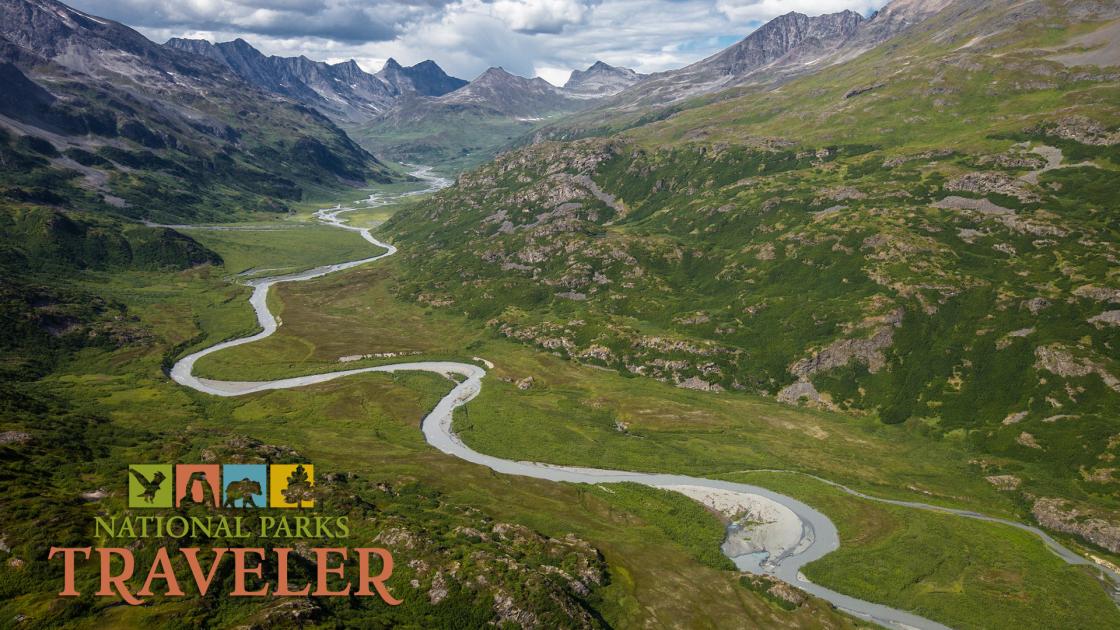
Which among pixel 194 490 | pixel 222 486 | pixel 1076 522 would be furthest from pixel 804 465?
pixel 194 490

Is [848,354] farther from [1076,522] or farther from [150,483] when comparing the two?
[150,483]

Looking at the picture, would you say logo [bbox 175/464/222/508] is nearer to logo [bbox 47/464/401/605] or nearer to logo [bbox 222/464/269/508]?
logo [bbox 47/464/401/605]

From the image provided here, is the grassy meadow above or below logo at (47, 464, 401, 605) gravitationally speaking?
below

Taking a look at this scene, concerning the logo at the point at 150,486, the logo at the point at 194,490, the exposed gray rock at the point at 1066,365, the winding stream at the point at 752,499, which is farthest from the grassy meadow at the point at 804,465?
the logo at the point at 150,486

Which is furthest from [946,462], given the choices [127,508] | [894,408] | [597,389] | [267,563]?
[127,508]

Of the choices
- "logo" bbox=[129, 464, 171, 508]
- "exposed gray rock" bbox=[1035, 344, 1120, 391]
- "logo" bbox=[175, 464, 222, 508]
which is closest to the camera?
"logo" bbox=[129, 464, 171, 508]

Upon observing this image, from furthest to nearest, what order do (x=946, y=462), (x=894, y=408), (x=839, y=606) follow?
(x=894, y=408), (x=946, y=462), (x=839, y=606)

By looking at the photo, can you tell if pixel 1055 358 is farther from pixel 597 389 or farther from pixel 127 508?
pixel 127 508

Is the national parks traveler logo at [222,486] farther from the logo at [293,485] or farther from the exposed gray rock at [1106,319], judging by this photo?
the exposed gray rock at [1106,319]

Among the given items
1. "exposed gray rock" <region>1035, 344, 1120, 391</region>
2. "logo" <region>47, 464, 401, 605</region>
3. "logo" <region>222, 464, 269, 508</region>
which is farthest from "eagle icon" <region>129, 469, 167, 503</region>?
"exposed gray rock" <region>1035, 344, 1120, 391</region>
